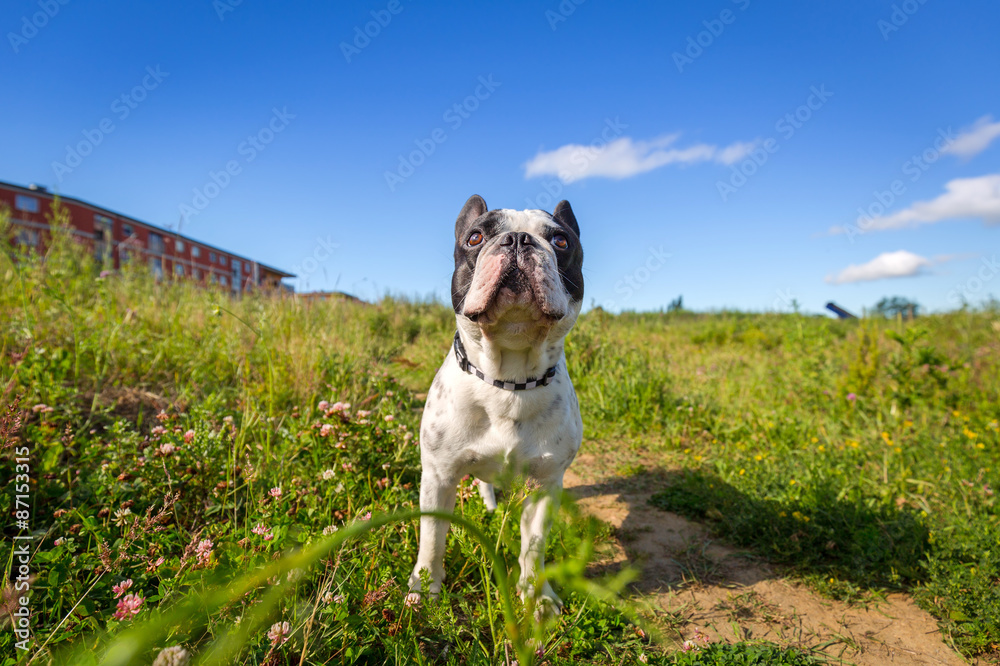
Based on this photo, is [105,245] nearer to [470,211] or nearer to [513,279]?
[470,211]

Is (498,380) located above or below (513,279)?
below

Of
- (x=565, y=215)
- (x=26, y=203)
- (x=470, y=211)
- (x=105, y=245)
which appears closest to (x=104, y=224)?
(x=105, y=245)

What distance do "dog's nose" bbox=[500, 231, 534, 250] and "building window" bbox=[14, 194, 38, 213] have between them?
51080 millimetres

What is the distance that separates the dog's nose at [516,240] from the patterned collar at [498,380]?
0.59m

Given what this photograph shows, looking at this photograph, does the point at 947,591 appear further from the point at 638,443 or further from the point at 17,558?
the point at 17,558

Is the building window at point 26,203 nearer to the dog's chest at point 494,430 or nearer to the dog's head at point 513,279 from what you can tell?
the dog's head at point 513,279

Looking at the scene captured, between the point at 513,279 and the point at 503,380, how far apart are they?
0.51m

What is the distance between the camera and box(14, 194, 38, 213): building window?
122 feet

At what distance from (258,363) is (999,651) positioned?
525cm

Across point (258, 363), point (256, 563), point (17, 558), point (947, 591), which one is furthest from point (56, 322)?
point (947, 591)

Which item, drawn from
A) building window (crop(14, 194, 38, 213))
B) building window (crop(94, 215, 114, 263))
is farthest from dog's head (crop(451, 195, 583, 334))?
building window (crop(14, 194, 38, 213))

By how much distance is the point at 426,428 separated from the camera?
7.76 feet

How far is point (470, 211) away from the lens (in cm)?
273

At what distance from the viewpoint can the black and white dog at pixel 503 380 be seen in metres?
2.06
